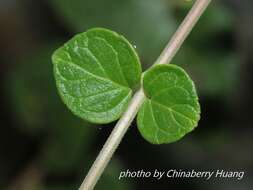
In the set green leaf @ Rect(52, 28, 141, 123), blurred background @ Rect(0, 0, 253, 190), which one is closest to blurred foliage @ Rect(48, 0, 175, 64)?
blurred background @ Rect(0, 0, 253, 190)

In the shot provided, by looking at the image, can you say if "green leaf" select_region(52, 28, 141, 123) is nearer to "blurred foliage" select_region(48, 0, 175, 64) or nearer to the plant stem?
the plant stem

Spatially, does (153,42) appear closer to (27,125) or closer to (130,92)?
(27,125)

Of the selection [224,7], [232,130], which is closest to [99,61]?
[224,7]

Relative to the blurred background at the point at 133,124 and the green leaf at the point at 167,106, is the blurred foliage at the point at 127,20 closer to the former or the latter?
the blurred background at the point at 133,124

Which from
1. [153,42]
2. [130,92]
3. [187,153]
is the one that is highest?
[130,92]

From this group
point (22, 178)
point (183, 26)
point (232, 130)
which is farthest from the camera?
point (232, 130)

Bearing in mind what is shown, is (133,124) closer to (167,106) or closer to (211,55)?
(211,55)

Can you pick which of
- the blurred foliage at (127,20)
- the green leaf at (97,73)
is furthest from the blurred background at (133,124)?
the green leaf at (97,73)
